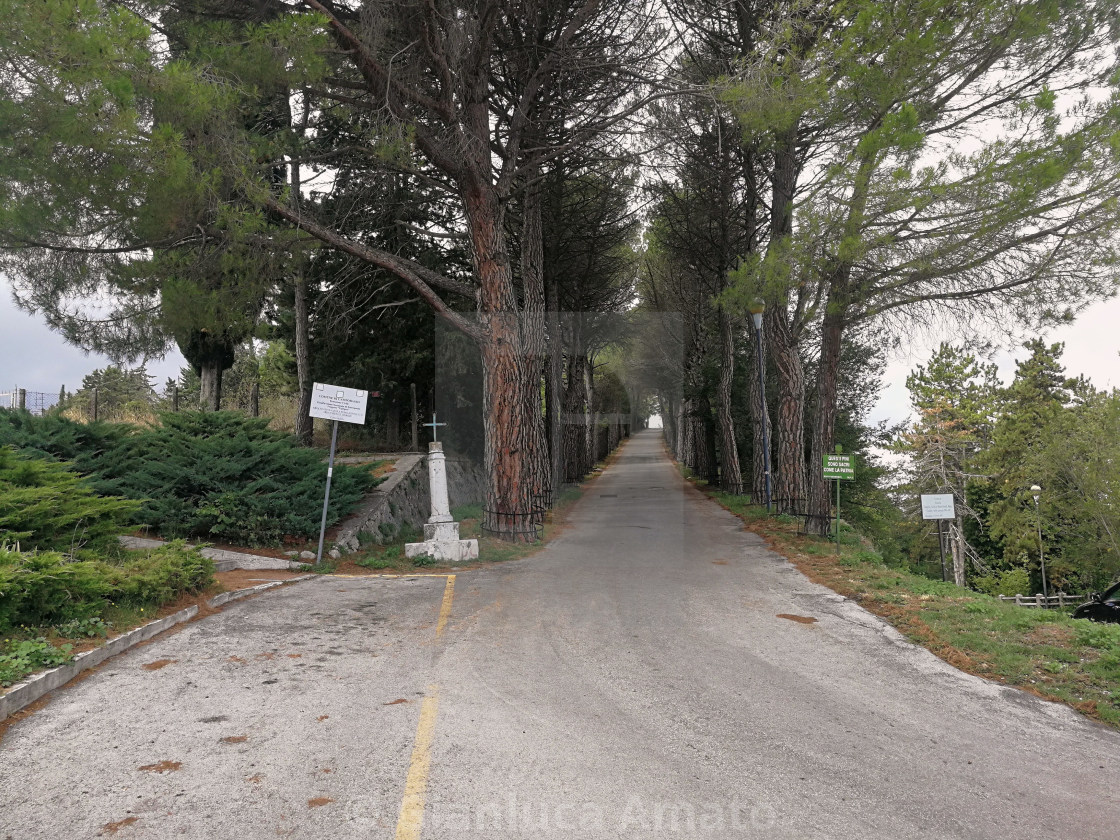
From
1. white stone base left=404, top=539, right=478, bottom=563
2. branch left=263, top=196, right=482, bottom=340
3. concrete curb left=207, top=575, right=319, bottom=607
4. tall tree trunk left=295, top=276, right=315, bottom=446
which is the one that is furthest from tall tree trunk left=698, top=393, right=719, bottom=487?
concrete curb left=207, top=575, right=319, bottom=607

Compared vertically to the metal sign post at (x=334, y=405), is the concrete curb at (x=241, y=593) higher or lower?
lower

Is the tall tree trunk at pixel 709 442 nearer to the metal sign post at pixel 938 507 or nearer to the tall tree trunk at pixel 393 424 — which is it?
the tall tree trunk at pixel 393 424

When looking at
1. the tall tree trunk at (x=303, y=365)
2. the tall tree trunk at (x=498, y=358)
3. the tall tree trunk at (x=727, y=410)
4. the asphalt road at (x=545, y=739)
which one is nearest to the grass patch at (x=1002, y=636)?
the asphalt road at (x=545, y=739)

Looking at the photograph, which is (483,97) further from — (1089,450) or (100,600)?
(1089,450)

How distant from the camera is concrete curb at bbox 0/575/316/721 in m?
4.38

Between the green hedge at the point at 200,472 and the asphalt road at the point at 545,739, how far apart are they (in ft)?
12.5

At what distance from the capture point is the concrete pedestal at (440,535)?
37.2 ft

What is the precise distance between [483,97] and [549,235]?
9992mm

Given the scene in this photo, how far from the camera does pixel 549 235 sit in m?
23.0

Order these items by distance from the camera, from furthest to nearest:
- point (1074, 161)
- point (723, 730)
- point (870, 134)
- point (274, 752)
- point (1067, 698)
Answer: point (870, 134)
point (1074, 161)
point (1067, 698)
point (723, 730)
point (274, 752)

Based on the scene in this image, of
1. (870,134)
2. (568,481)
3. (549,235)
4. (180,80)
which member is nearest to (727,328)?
(549,235)

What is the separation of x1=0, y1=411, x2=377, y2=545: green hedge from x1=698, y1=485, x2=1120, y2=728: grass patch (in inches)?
313

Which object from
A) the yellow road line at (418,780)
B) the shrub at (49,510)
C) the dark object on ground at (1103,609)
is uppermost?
→ the shrub at (49,510)

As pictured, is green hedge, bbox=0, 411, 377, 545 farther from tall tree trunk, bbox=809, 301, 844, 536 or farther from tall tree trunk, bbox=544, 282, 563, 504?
tall tree trunk, bbox=544, 282, 563, 504
